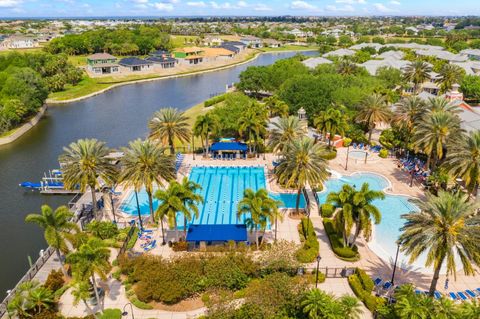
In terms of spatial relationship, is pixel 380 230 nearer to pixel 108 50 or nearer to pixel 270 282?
pixel 270 282

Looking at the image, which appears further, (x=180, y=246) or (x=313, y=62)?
(x=313, y=62)

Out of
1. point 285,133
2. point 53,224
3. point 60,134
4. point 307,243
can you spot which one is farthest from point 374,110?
point 60,134

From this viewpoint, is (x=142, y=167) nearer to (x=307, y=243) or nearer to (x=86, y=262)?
(x=86, y=262)

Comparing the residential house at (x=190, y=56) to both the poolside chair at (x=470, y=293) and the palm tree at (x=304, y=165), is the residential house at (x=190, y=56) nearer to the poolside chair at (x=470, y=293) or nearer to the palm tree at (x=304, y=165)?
the palm tree at (x=304, y=165)

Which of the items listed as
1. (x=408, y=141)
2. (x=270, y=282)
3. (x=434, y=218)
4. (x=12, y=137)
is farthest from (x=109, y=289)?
(x=12, y=137)

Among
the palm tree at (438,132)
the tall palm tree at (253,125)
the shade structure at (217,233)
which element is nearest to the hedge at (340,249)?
the shade structure at (217,233)
